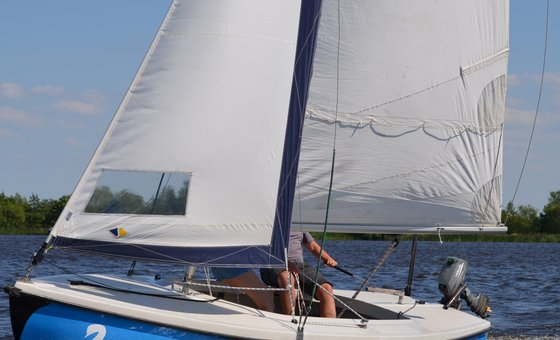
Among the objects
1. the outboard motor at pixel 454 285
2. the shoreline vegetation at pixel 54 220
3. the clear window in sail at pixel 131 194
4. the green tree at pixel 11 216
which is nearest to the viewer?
the clear window in sail at pixel 131 194

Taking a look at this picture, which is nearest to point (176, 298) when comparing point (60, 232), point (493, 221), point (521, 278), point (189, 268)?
point (189, 268)

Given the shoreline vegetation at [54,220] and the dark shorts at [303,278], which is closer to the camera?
the dark shorts at [303,278]

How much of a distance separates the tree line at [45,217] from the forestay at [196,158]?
63.5 meters

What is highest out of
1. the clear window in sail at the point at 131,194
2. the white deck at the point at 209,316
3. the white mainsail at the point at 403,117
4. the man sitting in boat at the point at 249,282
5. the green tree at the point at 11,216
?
the white mainsail at the point at 403,117

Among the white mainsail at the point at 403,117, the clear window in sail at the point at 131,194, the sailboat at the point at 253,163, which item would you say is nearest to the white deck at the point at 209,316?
the sailboat at the point at 253,163

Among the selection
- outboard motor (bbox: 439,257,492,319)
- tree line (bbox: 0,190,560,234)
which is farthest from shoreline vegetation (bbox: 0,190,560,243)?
outboard motor (bbox: 439,257,492,319)

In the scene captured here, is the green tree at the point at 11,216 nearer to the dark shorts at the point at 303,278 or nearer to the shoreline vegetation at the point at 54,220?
the shoreline vegetation at the point at 54,220

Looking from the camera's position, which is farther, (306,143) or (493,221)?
(493,221)

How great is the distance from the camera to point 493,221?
39.1 feet

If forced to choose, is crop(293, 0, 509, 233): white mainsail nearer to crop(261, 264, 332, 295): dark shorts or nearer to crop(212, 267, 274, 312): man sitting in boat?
crop(261, 264, 332, 295): dark shorts

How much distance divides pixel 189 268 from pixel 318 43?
259 cm

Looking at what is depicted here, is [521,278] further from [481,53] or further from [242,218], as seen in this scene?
[242,218]

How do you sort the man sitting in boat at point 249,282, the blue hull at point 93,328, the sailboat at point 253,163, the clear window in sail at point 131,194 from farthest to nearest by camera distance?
the man sitting in boat at point 249,282 < the clear window in sail at point 131,194 < the sailboat at point 253,163 < the blue hull at point 93,328

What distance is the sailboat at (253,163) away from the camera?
373 inches
